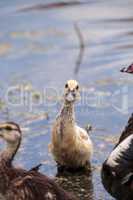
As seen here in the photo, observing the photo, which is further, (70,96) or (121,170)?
(70,96)

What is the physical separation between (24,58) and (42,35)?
103 centimetres

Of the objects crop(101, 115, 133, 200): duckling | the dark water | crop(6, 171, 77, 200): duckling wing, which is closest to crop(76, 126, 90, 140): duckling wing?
the dark water

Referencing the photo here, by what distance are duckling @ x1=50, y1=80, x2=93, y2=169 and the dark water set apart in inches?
5.8

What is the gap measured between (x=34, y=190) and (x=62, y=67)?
429 centimetres

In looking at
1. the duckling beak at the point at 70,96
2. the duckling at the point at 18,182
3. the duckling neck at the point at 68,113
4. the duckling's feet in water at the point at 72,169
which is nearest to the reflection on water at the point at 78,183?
the duckling's feet in water at the point at 72,169

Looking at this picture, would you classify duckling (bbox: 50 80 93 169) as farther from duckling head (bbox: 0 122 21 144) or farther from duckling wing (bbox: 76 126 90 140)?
duckling head (bbox: 0 122 21 144)

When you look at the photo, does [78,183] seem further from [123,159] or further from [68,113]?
[123,159]

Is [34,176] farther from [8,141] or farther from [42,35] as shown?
[42,35]

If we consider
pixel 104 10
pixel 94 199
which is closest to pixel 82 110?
pixel 94 199

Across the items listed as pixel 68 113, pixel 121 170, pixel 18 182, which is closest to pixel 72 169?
pixel 68 113

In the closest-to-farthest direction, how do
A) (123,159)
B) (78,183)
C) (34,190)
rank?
(34,190) → (123,159) → (78,183)

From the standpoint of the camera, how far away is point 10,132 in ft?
24.7

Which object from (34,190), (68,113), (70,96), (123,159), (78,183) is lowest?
(78,183)

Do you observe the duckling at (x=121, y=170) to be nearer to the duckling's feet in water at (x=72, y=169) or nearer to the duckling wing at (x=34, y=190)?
the duckling wing at (x=34, y=190)
